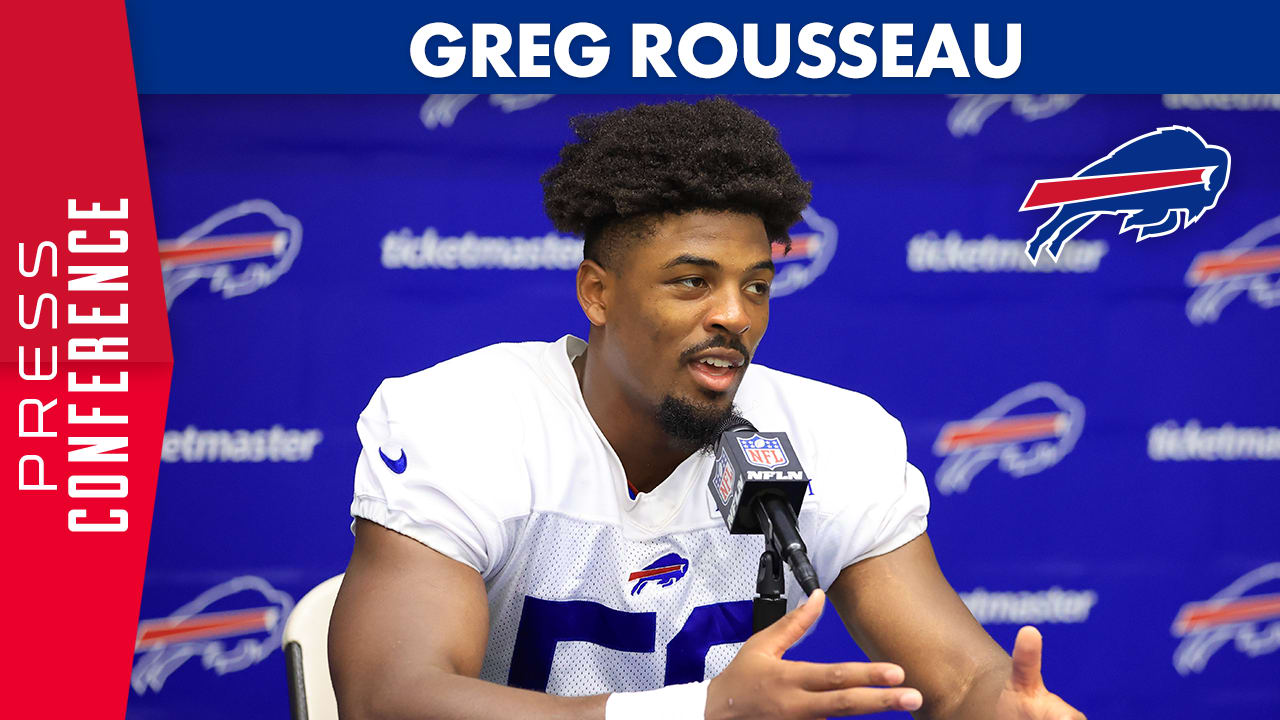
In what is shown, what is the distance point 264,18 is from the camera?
333 centimetres

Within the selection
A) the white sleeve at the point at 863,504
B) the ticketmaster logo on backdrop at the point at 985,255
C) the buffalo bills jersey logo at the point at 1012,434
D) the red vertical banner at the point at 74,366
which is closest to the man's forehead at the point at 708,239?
the white sleeve at the point at 863,504

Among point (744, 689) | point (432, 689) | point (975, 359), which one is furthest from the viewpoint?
point (975, 359)

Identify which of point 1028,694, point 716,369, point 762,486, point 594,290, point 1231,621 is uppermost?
point 594,290

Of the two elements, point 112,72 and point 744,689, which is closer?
point 744,689

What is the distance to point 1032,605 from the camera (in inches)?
140

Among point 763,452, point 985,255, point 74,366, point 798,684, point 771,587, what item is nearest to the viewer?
point 798,684

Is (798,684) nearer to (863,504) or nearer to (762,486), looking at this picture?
(762,486)

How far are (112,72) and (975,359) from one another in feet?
7.55

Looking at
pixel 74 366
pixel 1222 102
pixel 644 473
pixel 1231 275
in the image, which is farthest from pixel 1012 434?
pixel 74 366

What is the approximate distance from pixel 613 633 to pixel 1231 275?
2232mm

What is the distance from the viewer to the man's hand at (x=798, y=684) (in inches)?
56.7

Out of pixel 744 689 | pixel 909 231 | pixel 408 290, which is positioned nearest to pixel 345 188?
pixel 408 290

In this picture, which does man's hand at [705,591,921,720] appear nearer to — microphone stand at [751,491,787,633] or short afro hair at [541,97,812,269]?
microphone stand at [751,491,787,633]

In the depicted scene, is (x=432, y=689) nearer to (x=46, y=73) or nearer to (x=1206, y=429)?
(x=46, y=73)
